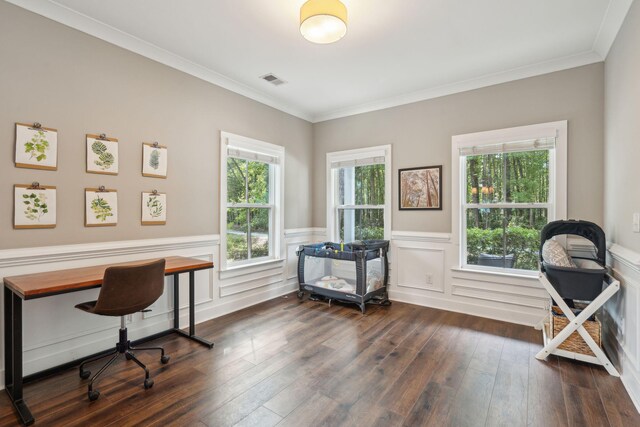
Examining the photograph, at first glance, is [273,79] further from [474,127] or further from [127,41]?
[474,127]

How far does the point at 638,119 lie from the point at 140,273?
3.50m

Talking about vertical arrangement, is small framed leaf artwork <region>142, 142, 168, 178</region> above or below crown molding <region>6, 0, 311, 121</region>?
below

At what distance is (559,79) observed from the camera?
3195 millimetres

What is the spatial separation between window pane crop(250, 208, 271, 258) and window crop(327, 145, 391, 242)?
1004mm

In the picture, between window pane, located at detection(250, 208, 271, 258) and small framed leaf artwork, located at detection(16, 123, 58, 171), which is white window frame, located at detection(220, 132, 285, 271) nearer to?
window pane, located at detection(250, 208, 271, 258)

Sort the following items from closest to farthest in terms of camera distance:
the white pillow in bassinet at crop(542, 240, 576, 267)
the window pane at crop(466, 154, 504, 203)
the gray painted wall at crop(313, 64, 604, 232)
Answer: the white pillow in bassinet at crop(542, 240, 576, 267), the gray painted wall at crop(313, 64, 604, 232), the window pane at crop(466, 154, 504, 203)

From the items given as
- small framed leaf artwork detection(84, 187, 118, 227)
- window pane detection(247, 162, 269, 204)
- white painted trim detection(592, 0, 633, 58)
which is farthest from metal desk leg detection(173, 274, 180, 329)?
white painted trim detection(592, 0, 633, 58)

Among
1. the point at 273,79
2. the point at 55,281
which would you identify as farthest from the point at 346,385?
the point at 273,79

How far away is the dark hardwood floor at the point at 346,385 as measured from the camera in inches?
73.9

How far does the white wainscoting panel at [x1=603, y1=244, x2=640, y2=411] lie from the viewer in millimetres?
2043

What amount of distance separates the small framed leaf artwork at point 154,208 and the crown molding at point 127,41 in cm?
130

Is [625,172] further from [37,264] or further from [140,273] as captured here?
[37,264]

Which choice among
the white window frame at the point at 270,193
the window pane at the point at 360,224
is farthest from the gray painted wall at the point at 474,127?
Result: the white window frame at the point at 270,193

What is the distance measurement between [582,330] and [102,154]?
412cm
